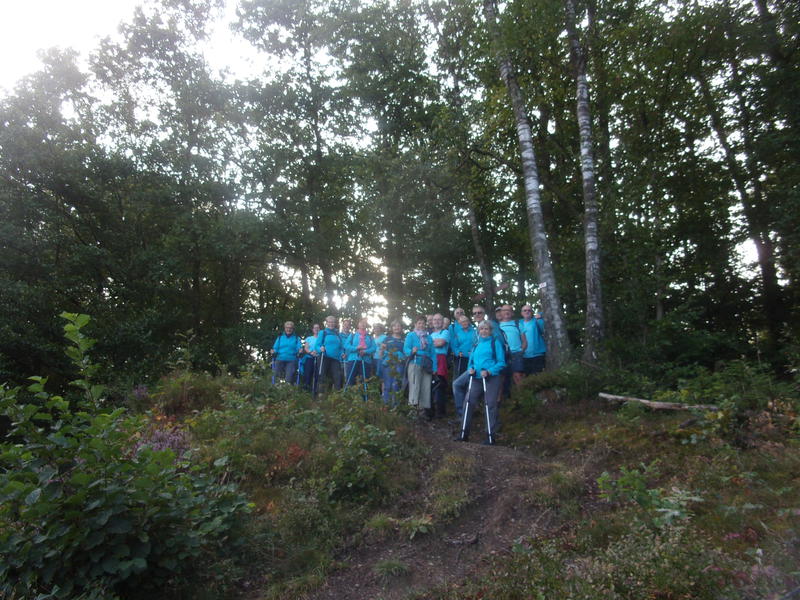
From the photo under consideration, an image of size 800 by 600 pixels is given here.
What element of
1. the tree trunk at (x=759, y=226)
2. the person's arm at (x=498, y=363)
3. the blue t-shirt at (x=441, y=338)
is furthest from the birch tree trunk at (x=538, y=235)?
the tree trunk at (x=759, y=226)

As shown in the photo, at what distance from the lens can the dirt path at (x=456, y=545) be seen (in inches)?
174

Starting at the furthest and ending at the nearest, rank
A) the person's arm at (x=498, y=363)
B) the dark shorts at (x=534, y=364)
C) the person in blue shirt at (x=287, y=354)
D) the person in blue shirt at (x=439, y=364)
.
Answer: the person in blue shirt at (x=287, y=354) < the dark shorts at (x=534, y=364) < the person in blue shirt at (x=439, y=364) < the person's arm at (x=498, y=363)

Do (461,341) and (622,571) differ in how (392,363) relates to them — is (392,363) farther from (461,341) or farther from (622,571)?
(622,571)

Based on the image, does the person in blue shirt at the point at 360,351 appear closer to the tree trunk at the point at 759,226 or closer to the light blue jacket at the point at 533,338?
the light blue jacket at the point at 533,338

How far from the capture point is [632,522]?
4.23 metres

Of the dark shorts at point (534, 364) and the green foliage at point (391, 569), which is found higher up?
the dark shorts at point (534, 364)

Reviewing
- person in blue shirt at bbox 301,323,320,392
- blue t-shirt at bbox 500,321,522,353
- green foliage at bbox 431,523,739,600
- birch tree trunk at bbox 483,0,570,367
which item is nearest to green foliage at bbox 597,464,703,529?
green foliage at bbox 431,523,739,600

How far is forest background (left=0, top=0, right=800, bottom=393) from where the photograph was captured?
12031 millimetres

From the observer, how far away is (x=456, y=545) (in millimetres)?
5012

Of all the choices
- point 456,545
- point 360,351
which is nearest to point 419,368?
point 360,351

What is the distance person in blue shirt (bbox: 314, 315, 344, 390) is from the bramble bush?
7810mm

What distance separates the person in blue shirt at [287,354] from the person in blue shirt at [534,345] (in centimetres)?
532

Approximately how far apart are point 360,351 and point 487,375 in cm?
380

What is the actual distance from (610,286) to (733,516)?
7.60 meters
